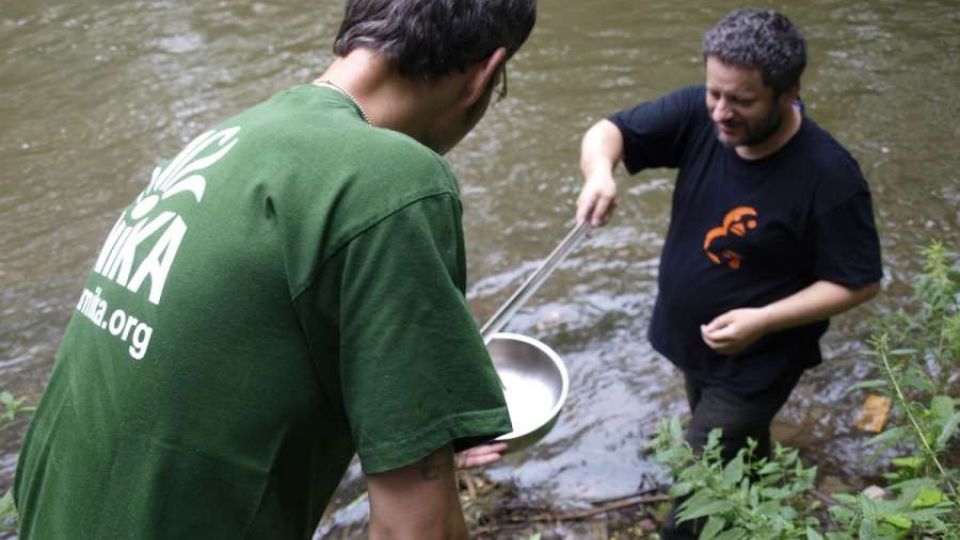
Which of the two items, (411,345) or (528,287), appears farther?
(528,287)

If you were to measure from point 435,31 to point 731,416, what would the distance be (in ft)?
6.08

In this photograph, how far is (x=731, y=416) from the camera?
9.49 feet

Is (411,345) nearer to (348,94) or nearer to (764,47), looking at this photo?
→ (348,94)

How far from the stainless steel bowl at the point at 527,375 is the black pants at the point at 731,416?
47 centimetres

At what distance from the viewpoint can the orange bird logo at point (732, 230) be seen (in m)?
2.73

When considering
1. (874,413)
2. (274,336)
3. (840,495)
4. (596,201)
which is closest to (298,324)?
(274,336)

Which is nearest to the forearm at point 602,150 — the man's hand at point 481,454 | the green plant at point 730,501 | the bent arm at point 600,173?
the bent arm at point 600,173

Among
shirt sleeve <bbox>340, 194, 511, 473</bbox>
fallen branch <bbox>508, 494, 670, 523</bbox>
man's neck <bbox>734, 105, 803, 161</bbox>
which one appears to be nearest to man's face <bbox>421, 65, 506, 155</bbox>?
shirt sleeve <bbox>340, 194, 511, 473</bbox>

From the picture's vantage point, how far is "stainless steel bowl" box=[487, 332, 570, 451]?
285 cm

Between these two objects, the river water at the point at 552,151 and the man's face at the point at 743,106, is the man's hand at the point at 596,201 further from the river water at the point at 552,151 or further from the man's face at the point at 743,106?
Result: the river water at the point at 552,151

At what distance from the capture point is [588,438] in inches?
158

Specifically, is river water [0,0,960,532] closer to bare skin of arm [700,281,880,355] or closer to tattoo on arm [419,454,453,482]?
bare skin of arm [700,281,880,355]

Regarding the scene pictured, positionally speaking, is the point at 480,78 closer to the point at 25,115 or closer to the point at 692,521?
the point at 692,521

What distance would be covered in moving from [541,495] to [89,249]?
3166 millimetres
